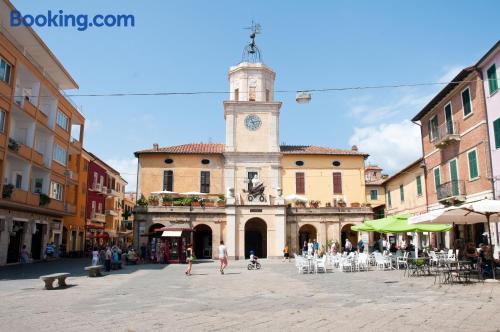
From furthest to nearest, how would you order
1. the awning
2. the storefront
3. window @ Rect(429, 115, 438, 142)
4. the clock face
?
the clock face, the storefront, the awning, window @ Rect(429, 115, 438, 142)

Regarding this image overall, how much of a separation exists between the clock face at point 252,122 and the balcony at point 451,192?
16.5 m

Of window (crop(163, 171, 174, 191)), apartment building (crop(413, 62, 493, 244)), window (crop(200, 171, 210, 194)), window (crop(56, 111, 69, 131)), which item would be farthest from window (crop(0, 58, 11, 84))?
apartment building (crop(413, 62, 493, 244))

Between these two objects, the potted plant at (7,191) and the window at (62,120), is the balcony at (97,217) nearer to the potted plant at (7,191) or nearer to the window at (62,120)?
the window at (62,120)

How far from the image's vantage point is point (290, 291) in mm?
12164

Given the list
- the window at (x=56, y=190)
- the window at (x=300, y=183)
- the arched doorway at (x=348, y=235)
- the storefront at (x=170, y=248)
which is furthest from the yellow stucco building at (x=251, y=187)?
the window at (x=56, y=190)

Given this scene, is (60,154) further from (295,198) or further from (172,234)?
(295,198)

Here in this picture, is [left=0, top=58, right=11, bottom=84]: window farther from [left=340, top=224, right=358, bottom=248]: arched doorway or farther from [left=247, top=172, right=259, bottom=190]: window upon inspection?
[left=340, top=224, right=358, bottom=248]: arched doorway

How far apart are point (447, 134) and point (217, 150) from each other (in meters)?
19.2

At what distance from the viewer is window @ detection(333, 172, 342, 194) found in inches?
1427

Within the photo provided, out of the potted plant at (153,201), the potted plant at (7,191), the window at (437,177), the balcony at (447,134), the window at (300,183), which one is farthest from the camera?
the window at (300,183)

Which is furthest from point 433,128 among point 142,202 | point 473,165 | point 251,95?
point 142,202

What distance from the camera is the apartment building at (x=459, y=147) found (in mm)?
19703

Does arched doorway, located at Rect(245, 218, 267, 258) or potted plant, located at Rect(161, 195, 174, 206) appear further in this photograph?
arched doorway, located at Rect(245, 218, 267, 258)

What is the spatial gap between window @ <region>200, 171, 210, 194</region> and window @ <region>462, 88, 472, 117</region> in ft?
67.5
